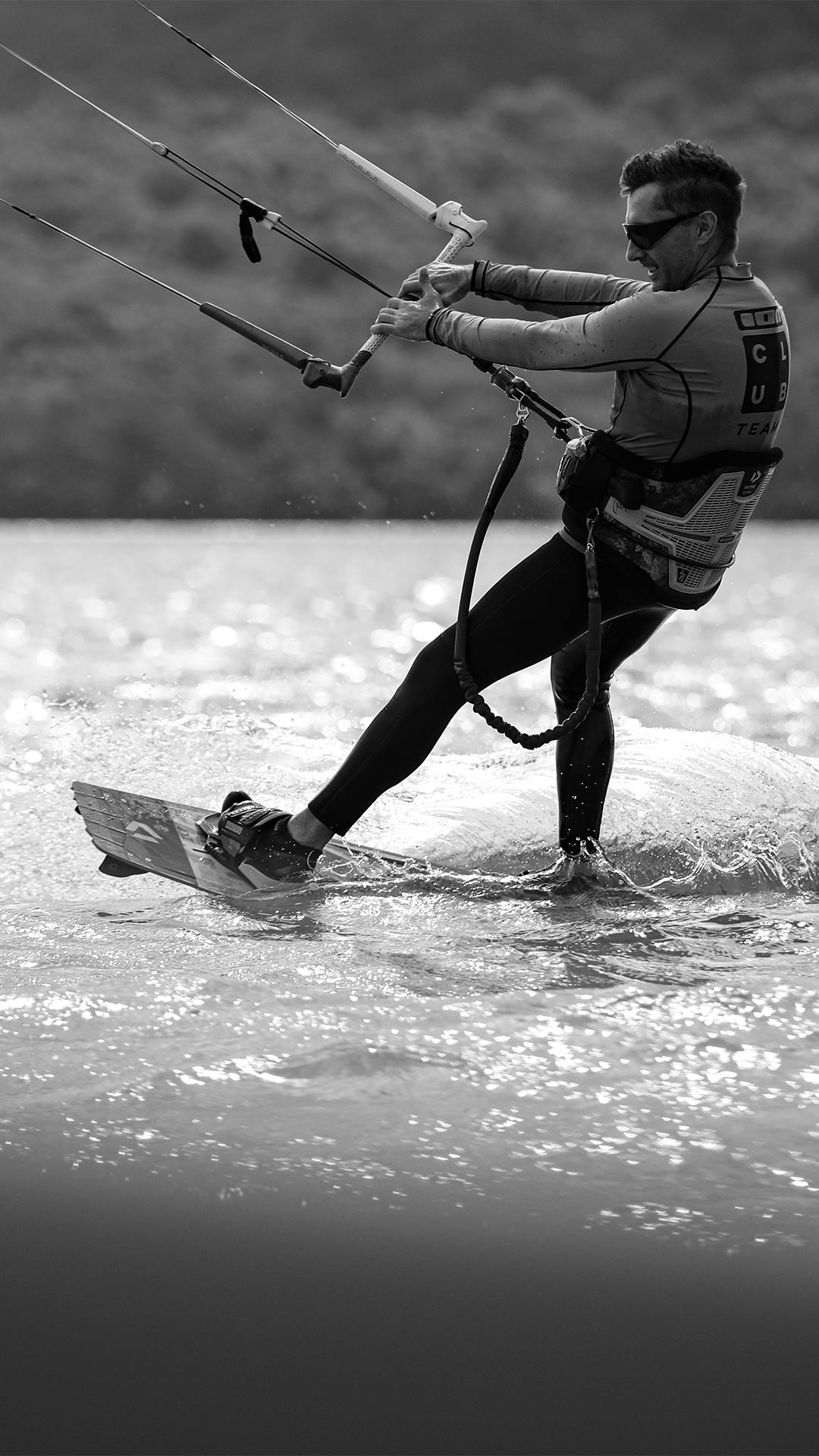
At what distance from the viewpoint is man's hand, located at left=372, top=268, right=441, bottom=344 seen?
406cm

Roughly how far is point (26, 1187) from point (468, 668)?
2151 millimetres

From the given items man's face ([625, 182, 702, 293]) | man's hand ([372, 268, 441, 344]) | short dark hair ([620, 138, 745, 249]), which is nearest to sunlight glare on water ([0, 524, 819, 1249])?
man's hand ([372, 268, 441, 344])

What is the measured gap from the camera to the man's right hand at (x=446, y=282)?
4168 millimetres

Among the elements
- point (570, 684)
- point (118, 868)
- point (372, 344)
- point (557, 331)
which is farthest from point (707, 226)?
point (118, 868)

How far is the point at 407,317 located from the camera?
13.4ft

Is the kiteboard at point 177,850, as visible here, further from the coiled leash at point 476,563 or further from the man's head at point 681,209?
the man's head at point 681,209

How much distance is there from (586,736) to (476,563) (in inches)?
30.2

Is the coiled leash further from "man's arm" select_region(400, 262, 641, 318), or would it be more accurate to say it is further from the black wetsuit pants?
"man's arm" select_region(400, 262, 641, 318)

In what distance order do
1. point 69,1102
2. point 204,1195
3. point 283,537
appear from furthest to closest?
point 283,537 → point 69,1102 → point 204,1195

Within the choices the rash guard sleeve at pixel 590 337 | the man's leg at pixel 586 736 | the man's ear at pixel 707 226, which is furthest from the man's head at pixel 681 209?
the man's leg at pixel 586 736

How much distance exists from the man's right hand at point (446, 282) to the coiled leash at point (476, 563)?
7.9 inches

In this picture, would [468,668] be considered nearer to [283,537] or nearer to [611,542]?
[611,542]

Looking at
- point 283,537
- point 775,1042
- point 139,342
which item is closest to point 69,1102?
point 775,1042

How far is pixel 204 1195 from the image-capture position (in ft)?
8.13
